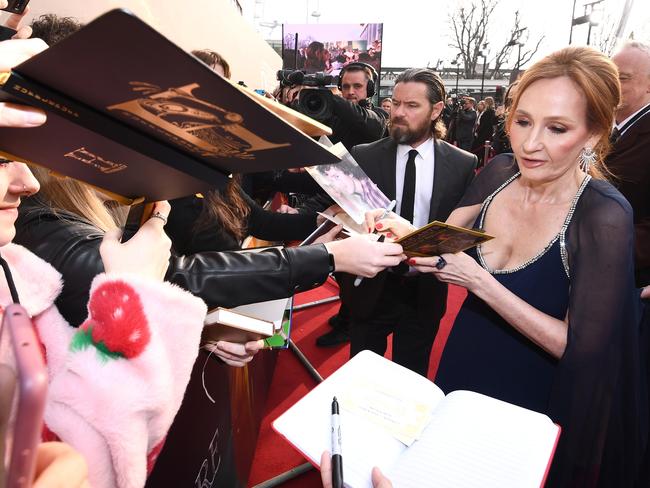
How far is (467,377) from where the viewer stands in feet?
5.64

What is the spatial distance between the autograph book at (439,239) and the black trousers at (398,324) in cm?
94

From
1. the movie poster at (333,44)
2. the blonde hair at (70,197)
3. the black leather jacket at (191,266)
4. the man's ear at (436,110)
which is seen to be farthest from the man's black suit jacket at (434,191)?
the movie poster at (333,44)

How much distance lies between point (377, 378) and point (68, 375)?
750 millimetres

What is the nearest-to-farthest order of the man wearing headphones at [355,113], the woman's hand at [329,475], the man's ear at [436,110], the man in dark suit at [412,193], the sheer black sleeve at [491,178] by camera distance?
the woman's hand at [329,475], the sheer black sleeve at [491,178], the man in dark suit at [412,193], the man's ear at [436,110], the man wearing headphones at [355,113]

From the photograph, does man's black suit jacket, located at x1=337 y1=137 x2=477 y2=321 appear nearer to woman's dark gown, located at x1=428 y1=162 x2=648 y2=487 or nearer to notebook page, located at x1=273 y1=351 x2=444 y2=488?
woman's dark gown, located at x1=428 y1=162 x2=648 y2=487

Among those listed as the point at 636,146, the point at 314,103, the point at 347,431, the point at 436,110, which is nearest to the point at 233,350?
the point at 347,431

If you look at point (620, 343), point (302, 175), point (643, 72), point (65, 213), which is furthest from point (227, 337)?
point (643, 72)

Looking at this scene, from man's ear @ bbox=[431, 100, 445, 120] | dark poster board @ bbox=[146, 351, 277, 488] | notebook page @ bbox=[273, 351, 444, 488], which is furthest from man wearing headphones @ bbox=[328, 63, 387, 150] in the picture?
notebook page @ bbox=[273, 351, 444, 488]

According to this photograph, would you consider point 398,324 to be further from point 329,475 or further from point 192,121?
point 192,121

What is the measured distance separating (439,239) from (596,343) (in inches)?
22.4

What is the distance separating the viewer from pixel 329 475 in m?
0.86

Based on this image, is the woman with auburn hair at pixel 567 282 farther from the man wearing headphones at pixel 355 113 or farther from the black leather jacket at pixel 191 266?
the man wearing headphones at pixel 355 113

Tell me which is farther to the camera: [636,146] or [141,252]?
[636,146]

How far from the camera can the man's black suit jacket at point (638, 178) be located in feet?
8.18
